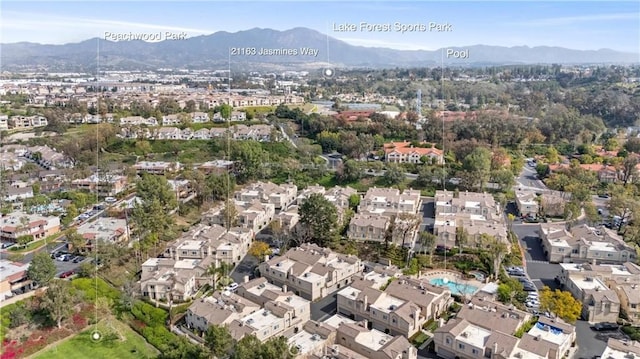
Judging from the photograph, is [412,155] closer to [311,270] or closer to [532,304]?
[311,270]

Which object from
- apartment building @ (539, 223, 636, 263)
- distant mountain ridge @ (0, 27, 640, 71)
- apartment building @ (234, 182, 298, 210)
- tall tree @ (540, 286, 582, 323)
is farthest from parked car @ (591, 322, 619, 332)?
distant mountain ridge @ (0, 27, 640, 71)

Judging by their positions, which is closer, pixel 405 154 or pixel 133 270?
pixel 133 270

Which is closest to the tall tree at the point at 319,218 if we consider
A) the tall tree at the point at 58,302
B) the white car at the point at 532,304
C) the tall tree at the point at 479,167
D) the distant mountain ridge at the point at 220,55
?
the white car at the point at 532,304

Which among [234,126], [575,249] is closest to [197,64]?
[234,126]

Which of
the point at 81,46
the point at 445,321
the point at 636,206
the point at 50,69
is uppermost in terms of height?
the point at 81,46

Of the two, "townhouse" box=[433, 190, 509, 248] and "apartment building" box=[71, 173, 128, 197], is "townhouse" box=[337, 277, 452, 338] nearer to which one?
"townhouse" box=[433, 190, 509, 248]

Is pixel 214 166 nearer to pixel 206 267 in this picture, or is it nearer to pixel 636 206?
pixel 206 267

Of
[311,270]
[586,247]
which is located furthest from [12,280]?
[586,247]
